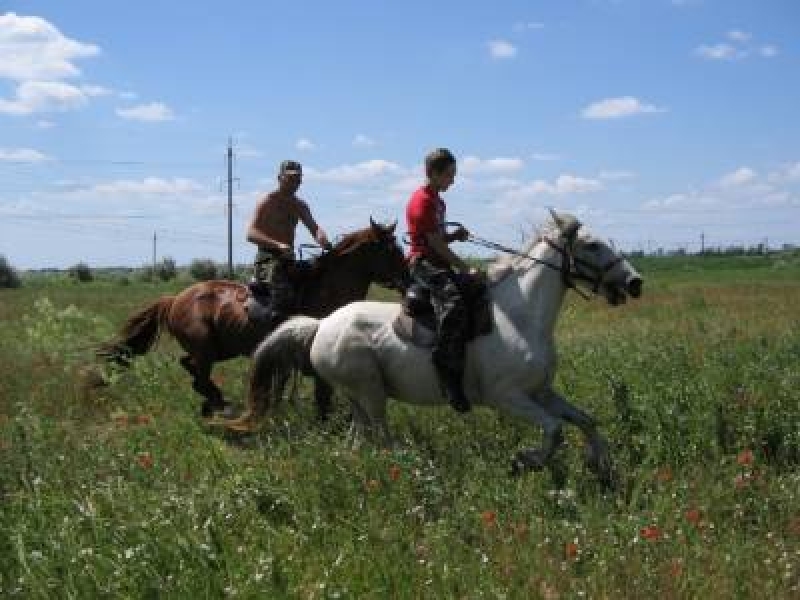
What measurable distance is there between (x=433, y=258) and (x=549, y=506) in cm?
246

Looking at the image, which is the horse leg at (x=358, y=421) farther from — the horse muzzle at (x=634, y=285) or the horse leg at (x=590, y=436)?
the horse muzzle at (x=634, y=285)

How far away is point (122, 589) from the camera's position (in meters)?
4.52

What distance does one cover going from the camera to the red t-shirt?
7223 millimetres

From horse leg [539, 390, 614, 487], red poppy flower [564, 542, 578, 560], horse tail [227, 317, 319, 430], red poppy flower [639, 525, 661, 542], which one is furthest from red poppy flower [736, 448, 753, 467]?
horse tail [227, 317, 319, 430]

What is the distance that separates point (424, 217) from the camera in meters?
7.22

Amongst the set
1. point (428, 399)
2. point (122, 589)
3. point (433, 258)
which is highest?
point (433, 258)

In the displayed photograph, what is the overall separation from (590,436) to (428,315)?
159 cm

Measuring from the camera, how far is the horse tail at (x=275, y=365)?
26.5 feet

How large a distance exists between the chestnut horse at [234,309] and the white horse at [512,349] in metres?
1.65

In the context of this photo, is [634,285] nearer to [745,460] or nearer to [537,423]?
[537,423]

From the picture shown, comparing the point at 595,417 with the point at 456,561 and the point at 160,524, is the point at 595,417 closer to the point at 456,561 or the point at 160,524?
the point at 456,561

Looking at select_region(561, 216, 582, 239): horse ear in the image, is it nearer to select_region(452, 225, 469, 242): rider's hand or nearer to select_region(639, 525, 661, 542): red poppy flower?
select_region(452, 225, 469, 242): rider's hand

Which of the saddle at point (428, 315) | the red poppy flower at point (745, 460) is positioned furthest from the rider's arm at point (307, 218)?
the red poppy flower at point (745, 460)

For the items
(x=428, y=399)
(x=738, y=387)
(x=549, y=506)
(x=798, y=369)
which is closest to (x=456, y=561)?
(x=549, y=506)
